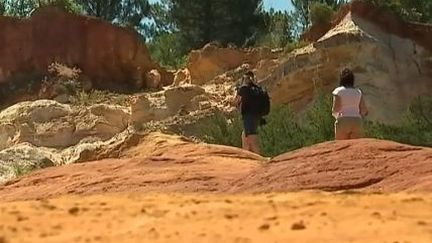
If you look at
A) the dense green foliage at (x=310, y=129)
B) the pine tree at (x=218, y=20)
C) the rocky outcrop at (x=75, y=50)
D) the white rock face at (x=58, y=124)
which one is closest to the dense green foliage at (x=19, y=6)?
the pine tree at (x=218, y=20)

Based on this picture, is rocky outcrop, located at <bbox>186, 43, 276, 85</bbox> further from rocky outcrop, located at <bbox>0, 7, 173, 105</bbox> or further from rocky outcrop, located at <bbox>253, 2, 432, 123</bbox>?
rocky outcrop, located at <bbox>253, 2, 432, 123</bbox>

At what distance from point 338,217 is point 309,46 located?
55.2 ft

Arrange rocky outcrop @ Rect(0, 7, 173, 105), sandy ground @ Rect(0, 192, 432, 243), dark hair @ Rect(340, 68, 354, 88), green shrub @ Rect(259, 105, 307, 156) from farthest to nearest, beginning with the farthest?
rocky outcrop @ Rect(0, 7, 173, 105), green shrub @ Rect(259, 105, 307, 156), dark hair @ Rect(340, 68, 354, 88), sandy ground @ Rect(0, 192, 432, 243)

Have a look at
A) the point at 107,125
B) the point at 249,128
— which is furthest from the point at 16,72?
the point at 249,128

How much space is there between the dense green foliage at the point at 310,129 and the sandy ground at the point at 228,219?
29.2 ft

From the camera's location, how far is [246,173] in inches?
433

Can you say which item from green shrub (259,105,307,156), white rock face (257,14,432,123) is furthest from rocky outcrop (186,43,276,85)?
green shrub (259,105,307,156)

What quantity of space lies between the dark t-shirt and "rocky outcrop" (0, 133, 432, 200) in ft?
4.44

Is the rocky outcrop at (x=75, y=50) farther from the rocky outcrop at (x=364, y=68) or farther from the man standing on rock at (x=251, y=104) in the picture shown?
the man standing on rock at (x=251, y=104)

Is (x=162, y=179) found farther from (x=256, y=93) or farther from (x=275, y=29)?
(x=275, y=29)

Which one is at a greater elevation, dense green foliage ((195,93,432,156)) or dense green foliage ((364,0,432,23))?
dense green foliage ((364,0,432,23))

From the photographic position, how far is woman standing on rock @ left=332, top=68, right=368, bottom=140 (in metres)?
12.6

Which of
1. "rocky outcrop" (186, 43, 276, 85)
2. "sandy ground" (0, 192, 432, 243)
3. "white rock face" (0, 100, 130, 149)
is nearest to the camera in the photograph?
"sandy ground" (0, 192, 432, 243)

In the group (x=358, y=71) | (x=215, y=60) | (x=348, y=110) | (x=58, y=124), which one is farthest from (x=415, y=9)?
(x=348, y=110)
